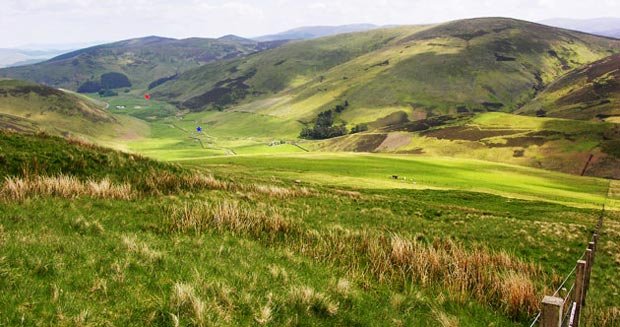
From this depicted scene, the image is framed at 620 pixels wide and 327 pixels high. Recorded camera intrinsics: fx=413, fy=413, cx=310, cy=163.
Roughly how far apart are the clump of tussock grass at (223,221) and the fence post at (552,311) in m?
11.8

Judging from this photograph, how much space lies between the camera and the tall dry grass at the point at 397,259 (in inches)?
555

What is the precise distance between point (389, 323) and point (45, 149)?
2479 centimetres

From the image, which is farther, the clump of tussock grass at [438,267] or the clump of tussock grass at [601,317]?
the clump of tussock grass at [601,317]

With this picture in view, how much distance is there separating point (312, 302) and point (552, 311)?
5.47m

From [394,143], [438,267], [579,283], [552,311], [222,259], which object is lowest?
[394,143]

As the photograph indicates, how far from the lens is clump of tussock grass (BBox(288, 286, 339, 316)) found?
1072 cm

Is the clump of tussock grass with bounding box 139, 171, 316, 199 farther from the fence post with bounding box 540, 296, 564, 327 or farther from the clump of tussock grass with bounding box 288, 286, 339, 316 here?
the fence post with bounding box 540, 296, 564, 327

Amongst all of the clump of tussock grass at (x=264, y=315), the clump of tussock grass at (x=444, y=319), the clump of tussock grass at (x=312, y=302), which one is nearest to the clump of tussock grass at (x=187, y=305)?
the clump of tussock grass at (x=264, y=315)

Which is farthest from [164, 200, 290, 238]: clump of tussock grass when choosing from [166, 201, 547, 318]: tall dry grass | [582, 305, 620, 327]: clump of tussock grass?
[582, 305, 620, 327]: clump of tussock grass

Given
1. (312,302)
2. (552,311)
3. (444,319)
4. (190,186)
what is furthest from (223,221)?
(552,311)

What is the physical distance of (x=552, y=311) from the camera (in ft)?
26.0

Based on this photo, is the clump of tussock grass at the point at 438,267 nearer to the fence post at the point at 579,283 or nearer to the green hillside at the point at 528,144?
the fence post at the point at 579,283

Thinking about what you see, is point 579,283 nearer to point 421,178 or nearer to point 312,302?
point 312,302

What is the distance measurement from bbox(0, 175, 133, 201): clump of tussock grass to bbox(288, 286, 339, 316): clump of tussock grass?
44.9ft
